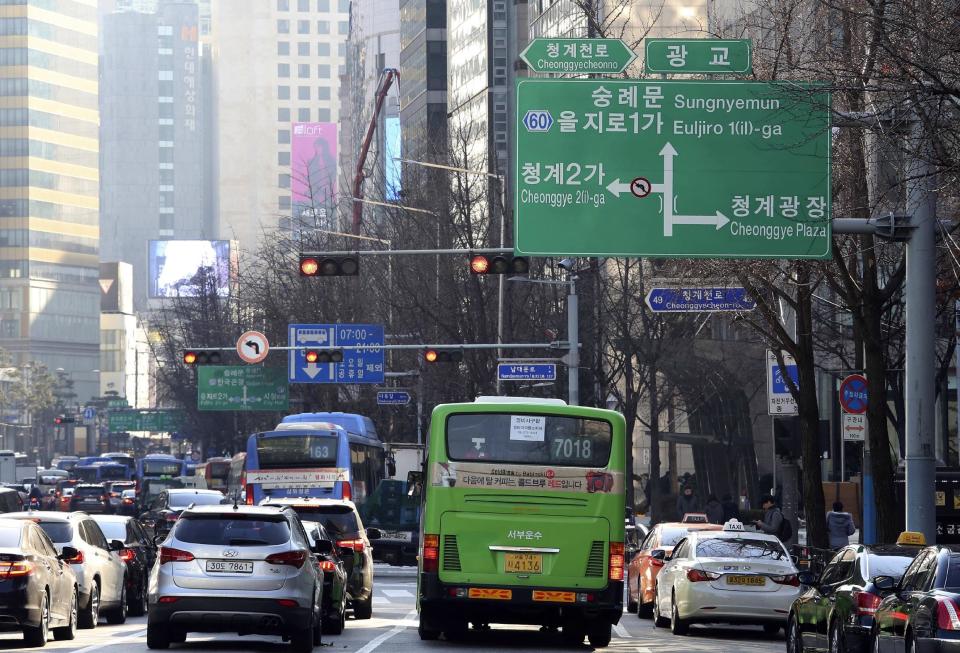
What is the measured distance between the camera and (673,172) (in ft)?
71.1

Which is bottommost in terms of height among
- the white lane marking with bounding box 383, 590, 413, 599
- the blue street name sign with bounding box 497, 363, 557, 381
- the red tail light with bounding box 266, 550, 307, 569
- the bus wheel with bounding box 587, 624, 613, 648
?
the white lane marking with bounding box 383, 590, 413, 599

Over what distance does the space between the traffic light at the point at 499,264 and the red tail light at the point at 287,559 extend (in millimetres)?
8774

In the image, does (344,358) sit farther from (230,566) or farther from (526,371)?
(230,566)

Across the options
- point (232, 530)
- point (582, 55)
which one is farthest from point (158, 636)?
point (582, 55)

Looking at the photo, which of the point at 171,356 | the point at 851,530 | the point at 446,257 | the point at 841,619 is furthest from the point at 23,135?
the point at 841,619

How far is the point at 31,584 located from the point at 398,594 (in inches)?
632

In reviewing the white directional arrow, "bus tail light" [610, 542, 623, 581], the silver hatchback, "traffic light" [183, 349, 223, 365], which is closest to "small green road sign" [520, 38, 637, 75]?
the white directional arrow

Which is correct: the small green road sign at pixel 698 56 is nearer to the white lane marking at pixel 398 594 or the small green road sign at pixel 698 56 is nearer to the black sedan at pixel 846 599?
the black sedan at pixel 846 599

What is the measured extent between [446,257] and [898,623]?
1745 inches

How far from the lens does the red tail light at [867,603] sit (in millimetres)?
15164

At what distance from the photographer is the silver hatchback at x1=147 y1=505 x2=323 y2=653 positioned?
18938 millimetres

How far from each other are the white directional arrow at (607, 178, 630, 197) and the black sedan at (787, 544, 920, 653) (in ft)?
19.0

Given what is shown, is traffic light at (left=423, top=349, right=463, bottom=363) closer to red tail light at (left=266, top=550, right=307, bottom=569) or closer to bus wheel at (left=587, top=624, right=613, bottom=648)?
bus wheel at (left=587, top=624, right=613, bottom=648)

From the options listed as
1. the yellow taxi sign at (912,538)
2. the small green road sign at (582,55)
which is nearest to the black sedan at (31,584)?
the small green road sign at (582,55)
